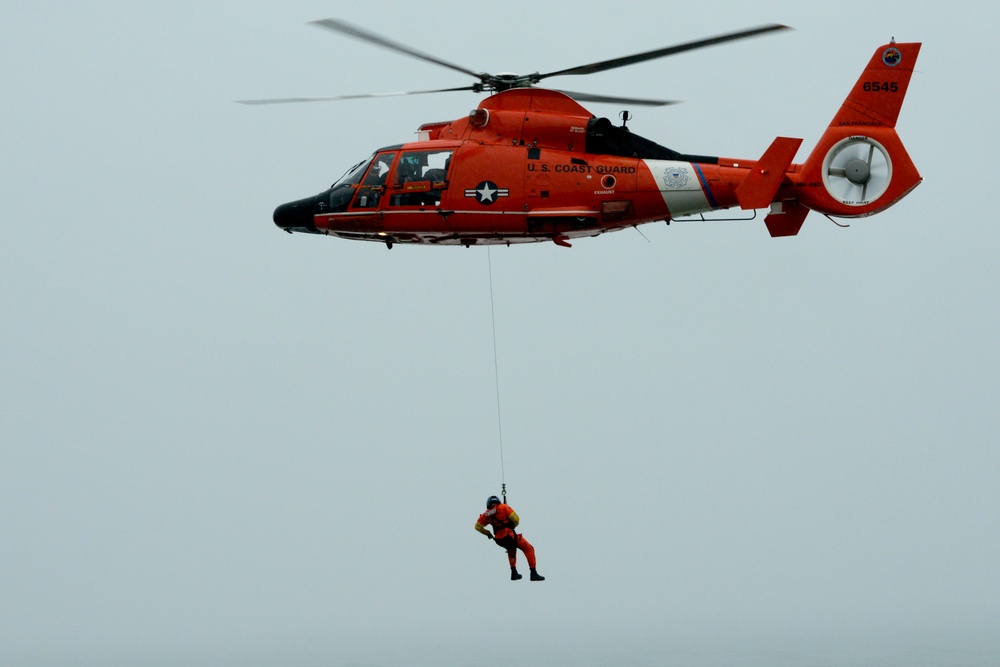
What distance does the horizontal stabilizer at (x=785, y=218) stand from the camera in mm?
21734

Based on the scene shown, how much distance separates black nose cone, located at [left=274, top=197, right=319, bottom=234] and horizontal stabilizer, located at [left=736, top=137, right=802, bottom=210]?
720 cm

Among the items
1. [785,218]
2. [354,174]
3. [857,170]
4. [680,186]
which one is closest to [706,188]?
[680,186]

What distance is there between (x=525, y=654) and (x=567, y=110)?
14382 cm

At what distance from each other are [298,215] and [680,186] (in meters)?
6.63

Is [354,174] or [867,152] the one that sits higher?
[354,174]

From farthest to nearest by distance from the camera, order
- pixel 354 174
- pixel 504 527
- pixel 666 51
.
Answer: pixel 354 174
pixel 504 527
pixel 666 51

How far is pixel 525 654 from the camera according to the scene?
161 metres

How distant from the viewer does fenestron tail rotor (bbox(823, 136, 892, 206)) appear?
21.2 meters

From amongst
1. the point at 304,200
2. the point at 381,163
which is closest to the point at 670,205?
the point at 381,163

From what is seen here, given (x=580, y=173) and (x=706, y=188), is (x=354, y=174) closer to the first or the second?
(x=580, y=173)

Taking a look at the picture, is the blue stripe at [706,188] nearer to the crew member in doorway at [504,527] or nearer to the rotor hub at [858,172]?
the rotor hub at [858,172]

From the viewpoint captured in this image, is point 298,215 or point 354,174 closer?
point 354,174

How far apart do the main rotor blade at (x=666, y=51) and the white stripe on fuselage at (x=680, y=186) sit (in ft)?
5.62

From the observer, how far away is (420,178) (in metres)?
22.6
